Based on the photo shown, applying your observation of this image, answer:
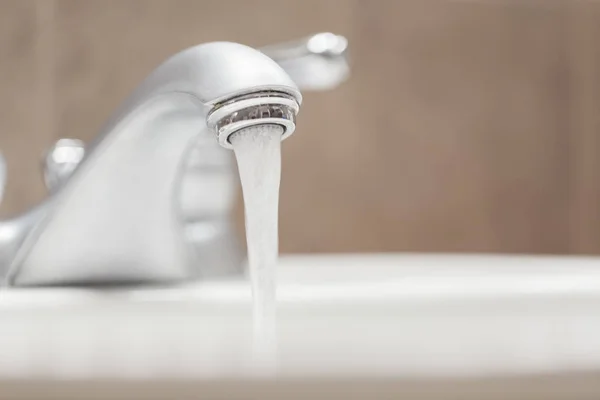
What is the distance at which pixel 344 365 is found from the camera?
0.67 ft

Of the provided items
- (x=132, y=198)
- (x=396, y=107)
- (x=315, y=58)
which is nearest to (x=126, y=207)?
(x=132, y=198)

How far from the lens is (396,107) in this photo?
2.59 feet

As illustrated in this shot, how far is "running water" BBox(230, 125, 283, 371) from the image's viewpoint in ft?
0.92

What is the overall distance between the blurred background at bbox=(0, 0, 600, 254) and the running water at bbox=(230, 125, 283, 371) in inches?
18.2

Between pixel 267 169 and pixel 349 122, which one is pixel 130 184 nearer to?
pixel 267 169

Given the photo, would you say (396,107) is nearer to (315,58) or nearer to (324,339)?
(315,58)

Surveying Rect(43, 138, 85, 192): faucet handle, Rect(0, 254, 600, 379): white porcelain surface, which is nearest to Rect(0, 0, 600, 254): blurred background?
Rect(43, 138, 85, 192): faucet handle

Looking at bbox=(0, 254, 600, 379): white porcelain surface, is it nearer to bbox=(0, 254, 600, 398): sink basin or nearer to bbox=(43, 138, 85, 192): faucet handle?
bbox=(0, 254, 600, 398): sink basin

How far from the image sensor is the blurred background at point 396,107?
0.71 meters

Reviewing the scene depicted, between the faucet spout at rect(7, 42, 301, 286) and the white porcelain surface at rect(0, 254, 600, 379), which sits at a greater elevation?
the faucet spout at rect(7, 42, 301, 286)

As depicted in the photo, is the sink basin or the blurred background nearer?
the sink basin

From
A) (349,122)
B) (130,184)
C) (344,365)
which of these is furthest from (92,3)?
(344,365)

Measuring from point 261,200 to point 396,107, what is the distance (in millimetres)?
523

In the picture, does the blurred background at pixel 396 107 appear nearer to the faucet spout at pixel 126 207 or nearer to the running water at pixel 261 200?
the faucet spout at pixel 126 207
